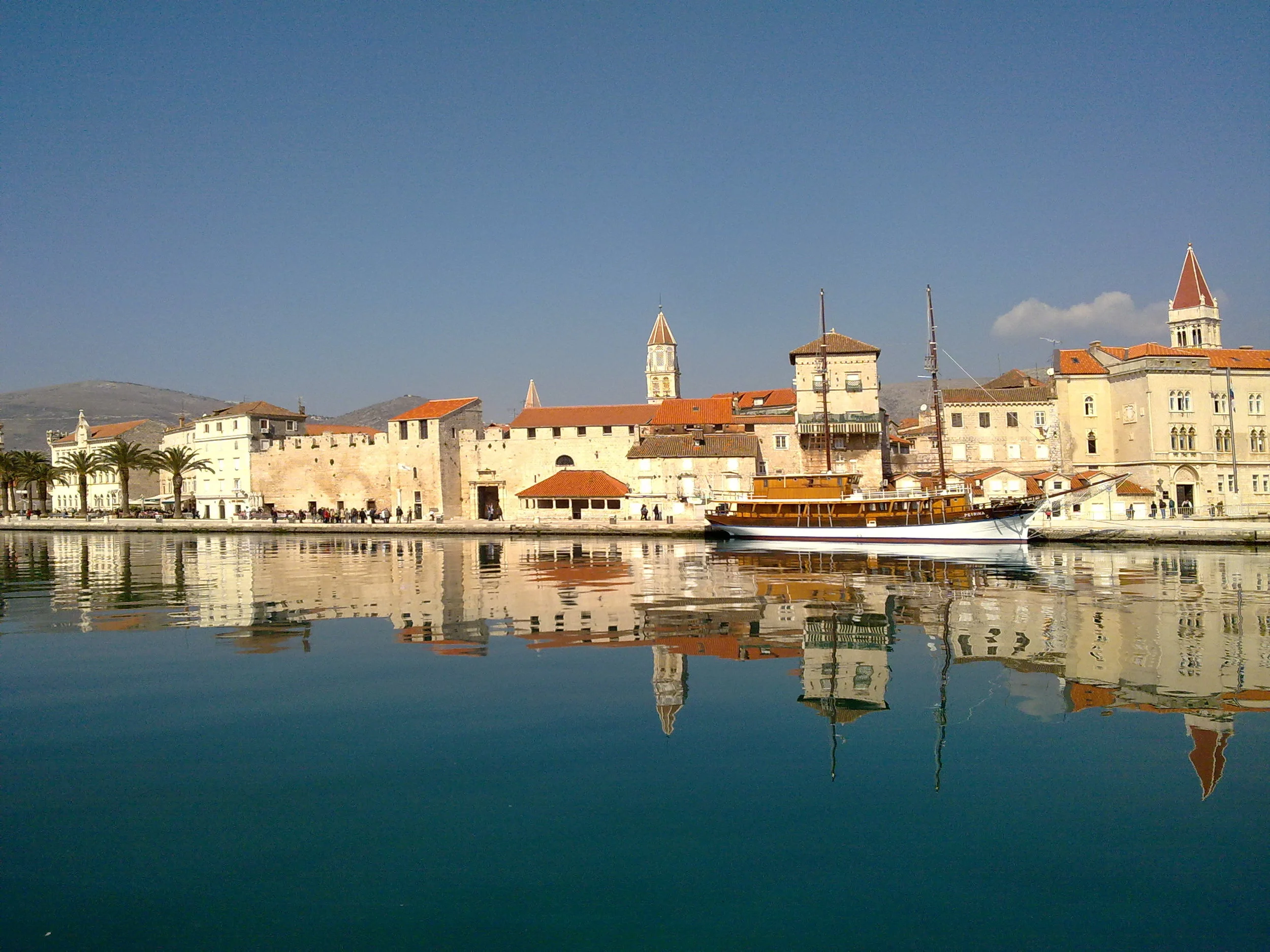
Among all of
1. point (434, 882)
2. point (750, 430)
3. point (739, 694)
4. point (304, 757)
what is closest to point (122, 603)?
point (304, 757)

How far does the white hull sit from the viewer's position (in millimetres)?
37281

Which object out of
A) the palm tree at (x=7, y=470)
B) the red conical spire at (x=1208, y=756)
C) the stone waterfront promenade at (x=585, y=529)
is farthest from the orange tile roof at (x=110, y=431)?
the red conical spire at (x=1208, y=756)

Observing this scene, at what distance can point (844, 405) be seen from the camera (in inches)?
1984

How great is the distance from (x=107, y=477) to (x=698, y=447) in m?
53.8

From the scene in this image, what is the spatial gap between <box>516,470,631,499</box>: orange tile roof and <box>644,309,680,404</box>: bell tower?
78.2 feet

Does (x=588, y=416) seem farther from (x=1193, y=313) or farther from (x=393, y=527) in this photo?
(x=1193, y=313)

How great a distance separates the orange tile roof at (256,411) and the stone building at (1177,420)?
51.3 meters

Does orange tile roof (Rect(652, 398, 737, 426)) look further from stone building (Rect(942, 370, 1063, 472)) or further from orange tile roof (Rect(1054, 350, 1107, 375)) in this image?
orange tile roof (Rect(1054, 350, 1107, 375))

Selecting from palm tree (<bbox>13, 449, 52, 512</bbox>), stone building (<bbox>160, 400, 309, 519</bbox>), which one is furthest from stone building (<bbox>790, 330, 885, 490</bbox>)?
palm tree (<bbox>13, 449, 52, 512</bbox>)

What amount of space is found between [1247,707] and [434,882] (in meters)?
8.73

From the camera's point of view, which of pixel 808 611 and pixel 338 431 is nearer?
pixel 808 611

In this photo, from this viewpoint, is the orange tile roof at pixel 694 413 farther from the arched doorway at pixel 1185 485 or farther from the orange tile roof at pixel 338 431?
the orange tile roof at pixel 338 431

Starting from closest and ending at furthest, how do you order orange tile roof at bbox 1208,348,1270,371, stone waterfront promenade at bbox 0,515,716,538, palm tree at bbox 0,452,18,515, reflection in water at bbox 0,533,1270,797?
reflection in water at bbox 0,533,1270,797 < orange tile roof at bbox 1208,348,1270,371 < stone waterfront promenade at bbox 0,515,716,538 < palm tree at bbox 0,452,18,515

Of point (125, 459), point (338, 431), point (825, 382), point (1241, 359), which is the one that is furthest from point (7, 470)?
point (1241, 359)
